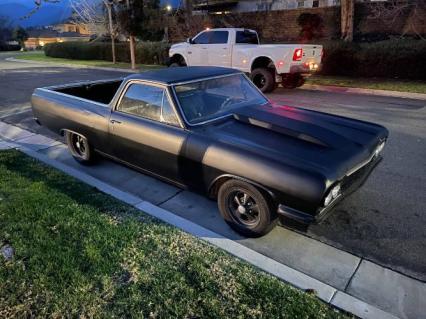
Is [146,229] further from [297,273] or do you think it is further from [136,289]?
[297,273]

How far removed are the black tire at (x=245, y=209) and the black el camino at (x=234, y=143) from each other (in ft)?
0.03

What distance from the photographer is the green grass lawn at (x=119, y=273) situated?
2496 millimetres

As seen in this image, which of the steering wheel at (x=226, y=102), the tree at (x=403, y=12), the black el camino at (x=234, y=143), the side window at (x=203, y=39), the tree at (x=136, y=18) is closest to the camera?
the black el camino at (x=234, y=143)

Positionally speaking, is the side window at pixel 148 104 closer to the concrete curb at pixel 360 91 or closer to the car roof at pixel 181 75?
the car roof at pixel 181 75

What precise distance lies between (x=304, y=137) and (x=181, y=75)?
67.3 inches

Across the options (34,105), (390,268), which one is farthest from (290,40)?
(390,268)

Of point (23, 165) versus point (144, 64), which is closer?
point (23, 165)

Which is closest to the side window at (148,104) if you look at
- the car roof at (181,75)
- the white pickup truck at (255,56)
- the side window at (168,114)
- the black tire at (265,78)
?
the side window at (168,114)

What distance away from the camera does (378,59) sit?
12.9m

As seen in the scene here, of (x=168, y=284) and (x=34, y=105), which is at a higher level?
(x=34, y=105)

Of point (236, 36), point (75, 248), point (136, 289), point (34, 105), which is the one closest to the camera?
point (136, 289)

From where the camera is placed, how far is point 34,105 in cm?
589

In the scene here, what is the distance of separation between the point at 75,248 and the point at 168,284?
1.00 metres

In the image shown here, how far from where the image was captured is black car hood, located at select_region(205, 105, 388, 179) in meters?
3.07
